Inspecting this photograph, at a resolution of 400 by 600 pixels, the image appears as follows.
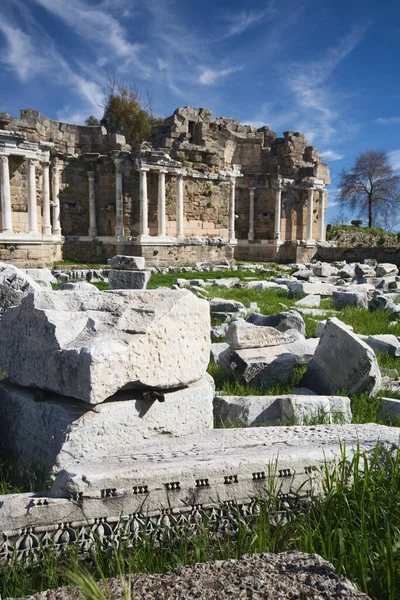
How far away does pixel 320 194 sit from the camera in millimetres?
26125

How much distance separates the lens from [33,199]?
1719 cm

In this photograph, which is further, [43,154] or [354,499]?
[43,154]

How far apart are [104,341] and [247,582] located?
1500 millimetres

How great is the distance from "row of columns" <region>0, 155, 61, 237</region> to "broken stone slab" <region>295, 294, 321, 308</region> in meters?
11.3

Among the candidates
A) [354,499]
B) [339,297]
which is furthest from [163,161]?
[354,499]

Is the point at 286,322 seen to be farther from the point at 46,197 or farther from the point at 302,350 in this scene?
the point at 46,197

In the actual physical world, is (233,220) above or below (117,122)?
below

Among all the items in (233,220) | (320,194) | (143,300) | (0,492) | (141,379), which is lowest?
(0,492)

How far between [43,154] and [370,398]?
17.3m

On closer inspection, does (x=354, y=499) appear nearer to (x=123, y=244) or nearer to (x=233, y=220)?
(x=123, y=244)

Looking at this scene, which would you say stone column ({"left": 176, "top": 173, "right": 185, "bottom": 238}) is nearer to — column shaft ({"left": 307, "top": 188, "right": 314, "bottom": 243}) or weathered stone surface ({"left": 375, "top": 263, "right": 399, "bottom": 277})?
column shaft ({"left": 307, "top": 188, "right": 314, "bottom": 243})

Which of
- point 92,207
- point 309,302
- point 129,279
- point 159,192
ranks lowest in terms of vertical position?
point 309,302

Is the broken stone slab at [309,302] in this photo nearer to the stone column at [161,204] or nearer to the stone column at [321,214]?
the stone column at [161,204]

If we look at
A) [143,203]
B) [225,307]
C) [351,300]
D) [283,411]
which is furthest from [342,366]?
[143,203]
